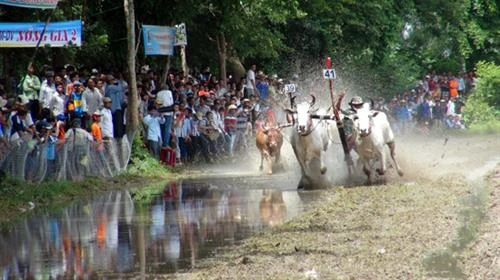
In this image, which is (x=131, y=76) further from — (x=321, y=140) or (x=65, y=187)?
(x=321, y=140)

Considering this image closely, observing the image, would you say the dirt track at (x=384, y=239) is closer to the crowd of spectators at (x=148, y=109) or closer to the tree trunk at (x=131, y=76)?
the crowd of spectators at (x=148, y=109)

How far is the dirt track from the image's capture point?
11820 mm

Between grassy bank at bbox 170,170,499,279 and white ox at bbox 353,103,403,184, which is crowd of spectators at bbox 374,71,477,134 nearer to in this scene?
white ox at bbox 353,103,403,184

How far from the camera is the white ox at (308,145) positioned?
2156 centimetres

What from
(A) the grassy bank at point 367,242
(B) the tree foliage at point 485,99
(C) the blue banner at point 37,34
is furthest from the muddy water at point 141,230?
(B) the tree foliage at point 485,99

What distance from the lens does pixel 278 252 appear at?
13.1 meters

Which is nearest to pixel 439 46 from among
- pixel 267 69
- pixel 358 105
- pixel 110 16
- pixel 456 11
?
pixel 456 11

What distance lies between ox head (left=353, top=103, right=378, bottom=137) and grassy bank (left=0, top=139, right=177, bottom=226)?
4.35 m

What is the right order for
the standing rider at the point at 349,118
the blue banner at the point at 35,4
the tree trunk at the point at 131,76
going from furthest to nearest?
the tree trunk at the point at 131,76 < the standing rider at the point at 349,118 < the blue banner at the point at 35,4

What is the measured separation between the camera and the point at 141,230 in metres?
15.9

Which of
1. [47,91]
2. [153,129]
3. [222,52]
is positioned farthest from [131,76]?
[222,52]

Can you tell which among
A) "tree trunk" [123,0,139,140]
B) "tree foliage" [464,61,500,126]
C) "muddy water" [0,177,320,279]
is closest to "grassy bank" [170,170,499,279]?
"muddy water" [0,177,320,279]

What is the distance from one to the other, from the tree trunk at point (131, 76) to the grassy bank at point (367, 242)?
8.21 metres

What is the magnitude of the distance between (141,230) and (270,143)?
421 inches
